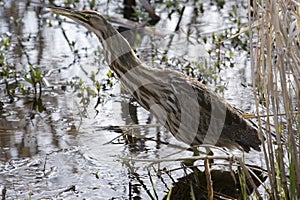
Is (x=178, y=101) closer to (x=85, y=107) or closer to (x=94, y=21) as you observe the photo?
(x=94, y=21)

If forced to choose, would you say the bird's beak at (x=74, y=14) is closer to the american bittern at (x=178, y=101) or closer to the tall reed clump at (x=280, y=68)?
the american bittern at (x=178, y=101)

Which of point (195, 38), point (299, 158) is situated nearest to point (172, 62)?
point (195, 38)

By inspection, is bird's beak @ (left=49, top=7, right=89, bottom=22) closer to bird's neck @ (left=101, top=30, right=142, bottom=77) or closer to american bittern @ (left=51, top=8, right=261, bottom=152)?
american bittern @ (left=51, top=8, right=261, bottom=152)

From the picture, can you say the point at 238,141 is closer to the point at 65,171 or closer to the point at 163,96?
the point at 163,96

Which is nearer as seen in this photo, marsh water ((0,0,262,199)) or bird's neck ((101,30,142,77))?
marsh water ((0,0,262,199))

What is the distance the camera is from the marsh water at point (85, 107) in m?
3.23

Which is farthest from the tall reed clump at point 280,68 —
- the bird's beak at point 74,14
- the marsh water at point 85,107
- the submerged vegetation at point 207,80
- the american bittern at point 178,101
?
the bird's beak at point 74,14

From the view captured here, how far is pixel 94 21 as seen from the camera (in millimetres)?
3363

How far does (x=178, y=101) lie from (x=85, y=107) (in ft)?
3.18

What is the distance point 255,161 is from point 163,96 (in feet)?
1.83

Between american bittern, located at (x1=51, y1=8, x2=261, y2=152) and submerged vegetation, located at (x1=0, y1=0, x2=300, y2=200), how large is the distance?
0.13 meters

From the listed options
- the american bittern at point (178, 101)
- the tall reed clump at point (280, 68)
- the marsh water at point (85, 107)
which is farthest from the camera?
the american bittern at point (178, 101)

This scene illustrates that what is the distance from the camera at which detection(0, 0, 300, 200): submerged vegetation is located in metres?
2.53

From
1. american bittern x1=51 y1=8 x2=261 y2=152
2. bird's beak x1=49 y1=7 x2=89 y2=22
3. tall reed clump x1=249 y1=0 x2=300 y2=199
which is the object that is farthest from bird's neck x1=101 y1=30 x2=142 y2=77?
tall reed clump x1=249 y1=0 x2=300 y2=199
